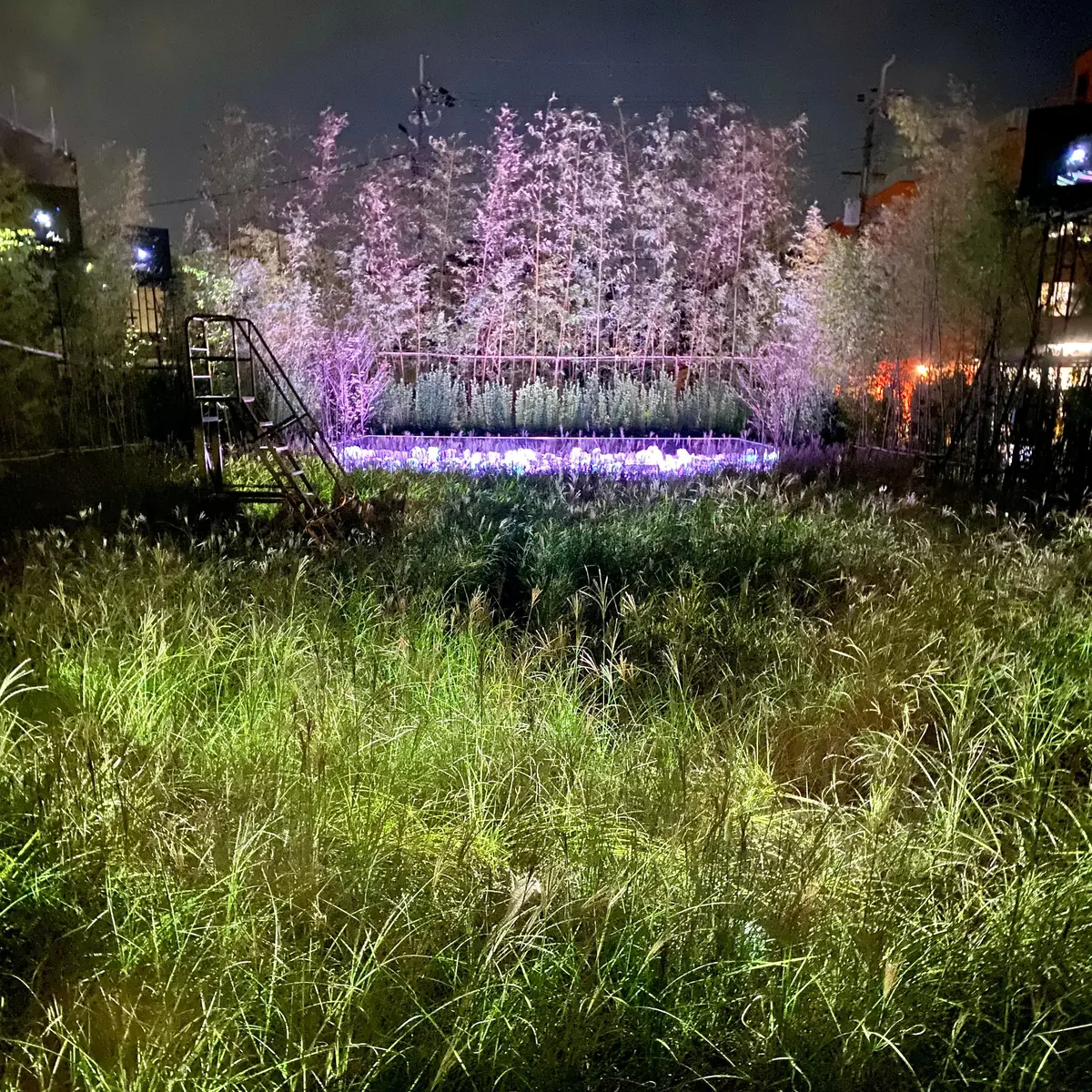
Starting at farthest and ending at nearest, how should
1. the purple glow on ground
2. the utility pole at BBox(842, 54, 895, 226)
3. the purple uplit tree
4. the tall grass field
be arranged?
1. the utility pole at BBox(842, 54, 895, 226)
2. the purple uplit tree
3. the purple glow on ground
4. the tall grass field

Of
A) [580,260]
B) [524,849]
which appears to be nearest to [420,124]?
[580,260]

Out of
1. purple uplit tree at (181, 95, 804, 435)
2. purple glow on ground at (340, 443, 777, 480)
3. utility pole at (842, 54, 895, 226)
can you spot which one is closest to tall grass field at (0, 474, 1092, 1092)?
purple glow on ground at (340, 443, 777, 480)

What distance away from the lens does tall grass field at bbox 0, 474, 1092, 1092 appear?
1.12 metres

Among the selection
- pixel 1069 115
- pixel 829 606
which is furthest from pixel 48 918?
pixel 1069 115

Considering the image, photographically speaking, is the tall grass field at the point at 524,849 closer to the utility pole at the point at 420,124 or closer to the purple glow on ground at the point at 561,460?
the purple glow on ground at the point at 561,460

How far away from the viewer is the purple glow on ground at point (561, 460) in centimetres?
714

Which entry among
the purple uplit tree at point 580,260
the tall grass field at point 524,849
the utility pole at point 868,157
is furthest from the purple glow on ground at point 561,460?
the utility pole at point 868,157

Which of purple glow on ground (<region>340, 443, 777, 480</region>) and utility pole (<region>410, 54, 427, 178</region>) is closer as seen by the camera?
purple glow on ground (<region>340, 443, 777, 480</region>)

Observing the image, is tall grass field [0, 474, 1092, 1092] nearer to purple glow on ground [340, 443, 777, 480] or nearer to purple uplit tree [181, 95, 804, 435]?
purple glow on ground [340, 443, 777, 480]

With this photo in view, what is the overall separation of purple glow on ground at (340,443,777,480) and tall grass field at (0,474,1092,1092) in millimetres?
4155

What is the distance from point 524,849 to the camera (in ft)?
5.12

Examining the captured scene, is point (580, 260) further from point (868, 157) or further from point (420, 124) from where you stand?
point (868, 157)

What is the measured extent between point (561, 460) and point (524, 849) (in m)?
6.86

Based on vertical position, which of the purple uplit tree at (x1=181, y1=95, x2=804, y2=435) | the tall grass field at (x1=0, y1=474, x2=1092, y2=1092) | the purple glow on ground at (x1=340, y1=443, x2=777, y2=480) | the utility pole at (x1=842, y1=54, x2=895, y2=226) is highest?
the utility pole at (x1=842, y1=54, x2=895, y2=226)
